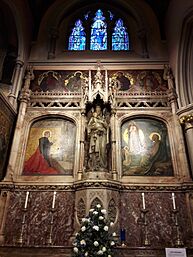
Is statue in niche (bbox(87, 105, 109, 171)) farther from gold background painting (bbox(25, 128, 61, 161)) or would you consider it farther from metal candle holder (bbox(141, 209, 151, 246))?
Answer: metal candle holder (bbox(141, 209, 151, 246))

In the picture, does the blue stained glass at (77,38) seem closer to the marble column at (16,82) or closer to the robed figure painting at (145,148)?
the marble column at (16,82)

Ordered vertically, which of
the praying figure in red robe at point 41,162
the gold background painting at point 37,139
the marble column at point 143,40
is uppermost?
the marble column at point 143,40

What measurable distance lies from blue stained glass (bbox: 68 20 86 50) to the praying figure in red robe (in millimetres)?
5670

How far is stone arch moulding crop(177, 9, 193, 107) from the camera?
32.1ft

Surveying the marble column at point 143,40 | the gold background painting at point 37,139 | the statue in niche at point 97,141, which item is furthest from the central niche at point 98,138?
the marble column at point 143,40

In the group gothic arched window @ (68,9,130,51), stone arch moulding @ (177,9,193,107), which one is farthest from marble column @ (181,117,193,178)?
gothic arched window @ (68,9,130,51)

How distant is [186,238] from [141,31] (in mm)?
9422

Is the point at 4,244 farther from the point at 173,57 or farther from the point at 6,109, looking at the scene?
the point at 173,57

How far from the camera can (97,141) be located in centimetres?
829

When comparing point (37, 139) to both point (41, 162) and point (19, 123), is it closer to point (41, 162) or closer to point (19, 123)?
point (19, 123)

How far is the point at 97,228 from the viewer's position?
19.6 ft

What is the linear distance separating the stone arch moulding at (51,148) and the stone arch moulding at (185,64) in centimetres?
453

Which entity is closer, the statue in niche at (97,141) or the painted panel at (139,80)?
the statue in niche at (97,141)

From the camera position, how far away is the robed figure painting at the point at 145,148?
28.2 feet
